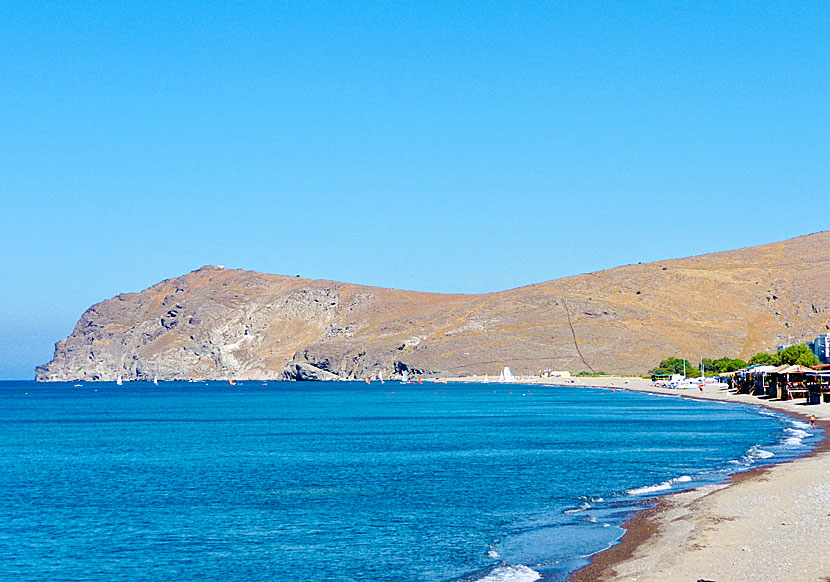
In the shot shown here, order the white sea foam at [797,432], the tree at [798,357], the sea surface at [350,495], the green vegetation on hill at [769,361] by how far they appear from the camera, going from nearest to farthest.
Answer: the sea surface at [350,495], the white sea foam at [797,432], the tree at [798,357], the green vegetation on hill at [769,361]

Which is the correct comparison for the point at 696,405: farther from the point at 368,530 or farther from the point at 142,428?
the point at 368,530

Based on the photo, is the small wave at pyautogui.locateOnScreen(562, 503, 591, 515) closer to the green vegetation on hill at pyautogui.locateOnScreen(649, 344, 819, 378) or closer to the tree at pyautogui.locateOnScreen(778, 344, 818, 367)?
the green vegetation on hill at pyautogui.locateOnScreen(649, 344, 819, 378)

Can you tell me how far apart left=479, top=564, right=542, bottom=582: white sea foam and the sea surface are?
0.31ft

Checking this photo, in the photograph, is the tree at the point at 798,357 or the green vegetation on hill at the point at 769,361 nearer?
the tree at the point at 798,357

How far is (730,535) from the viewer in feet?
77.7

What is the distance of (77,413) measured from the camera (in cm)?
11769

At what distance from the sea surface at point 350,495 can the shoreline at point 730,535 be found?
1.07m

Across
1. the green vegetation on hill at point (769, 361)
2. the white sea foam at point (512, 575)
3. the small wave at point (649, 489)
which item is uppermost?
the green vegetation on hill at point (769, 361)

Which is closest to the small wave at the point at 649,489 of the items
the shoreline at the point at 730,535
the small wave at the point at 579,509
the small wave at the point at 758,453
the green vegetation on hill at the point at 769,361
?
the shoreline at the point at 730,535

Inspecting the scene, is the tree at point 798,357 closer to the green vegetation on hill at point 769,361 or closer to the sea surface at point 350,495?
the green vegetation on hill at point 769,361

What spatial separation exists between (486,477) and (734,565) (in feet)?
69.3

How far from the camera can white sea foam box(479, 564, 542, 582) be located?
21438 millimetres

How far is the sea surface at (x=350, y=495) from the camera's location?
24.4 metres

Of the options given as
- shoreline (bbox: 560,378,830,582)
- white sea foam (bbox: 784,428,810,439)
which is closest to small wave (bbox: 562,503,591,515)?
shoreline (bbox: 560,378,830,582)
